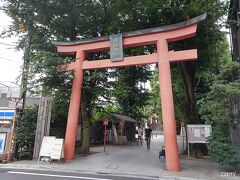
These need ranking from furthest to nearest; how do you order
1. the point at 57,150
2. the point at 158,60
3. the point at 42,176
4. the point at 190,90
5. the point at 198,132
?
the point at 190,90 < the point at 198,132 < the point at 57,150 < the point at 158,60 < the point at 42,176

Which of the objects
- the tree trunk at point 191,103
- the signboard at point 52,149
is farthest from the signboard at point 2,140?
the tree trunk at point 191,103

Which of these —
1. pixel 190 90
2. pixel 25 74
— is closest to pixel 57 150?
pixel 25 74

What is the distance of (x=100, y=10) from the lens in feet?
54.1

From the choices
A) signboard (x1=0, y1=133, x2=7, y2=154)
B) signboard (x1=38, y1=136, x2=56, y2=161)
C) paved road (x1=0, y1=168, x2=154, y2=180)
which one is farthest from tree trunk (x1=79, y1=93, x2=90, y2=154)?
paved road (x1=0, y1=168, x2=154, y2=180)

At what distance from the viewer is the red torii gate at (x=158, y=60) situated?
1126 cm

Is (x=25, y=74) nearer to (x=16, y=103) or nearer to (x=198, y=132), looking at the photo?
(x=16, y=103)

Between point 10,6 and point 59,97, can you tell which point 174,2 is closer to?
point 59,97

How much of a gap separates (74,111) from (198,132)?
7309 millimetres

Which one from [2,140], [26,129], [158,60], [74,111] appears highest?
[158,60]

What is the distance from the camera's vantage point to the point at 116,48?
13.0 m

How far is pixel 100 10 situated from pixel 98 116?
1275 cm

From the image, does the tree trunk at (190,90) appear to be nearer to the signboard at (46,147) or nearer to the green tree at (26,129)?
the signboard at (46,147)

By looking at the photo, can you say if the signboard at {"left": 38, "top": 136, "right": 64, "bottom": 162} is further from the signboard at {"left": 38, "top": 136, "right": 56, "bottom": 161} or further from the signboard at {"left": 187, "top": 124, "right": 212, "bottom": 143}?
the signboard at {"left": 187, "top": 124, "right": 212, "bottom": 143}

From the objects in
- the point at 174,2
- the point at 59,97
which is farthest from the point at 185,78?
the point at 59,97
